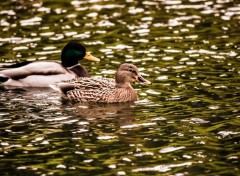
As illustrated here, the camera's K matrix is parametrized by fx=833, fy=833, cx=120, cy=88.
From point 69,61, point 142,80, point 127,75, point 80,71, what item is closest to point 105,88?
point 127,75

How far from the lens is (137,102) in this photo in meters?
17.2

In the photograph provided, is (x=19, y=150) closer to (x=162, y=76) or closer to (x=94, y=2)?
(x=162, y=76)

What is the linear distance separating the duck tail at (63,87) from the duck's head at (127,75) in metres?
1.03

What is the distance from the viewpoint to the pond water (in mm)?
12930

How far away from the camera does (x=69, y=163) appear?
12.8 meters

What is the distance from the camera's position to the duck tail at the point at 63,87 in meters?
17.7

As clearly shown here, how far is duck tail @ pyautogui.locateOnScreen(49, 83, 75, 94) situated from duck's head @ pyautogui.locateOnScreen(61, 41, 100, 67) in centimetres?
225

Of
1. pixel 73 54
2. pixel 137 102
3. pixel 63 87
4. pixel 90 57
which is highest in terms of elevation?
pixel 73 54

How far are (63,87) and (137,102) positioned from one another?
66.6 inches

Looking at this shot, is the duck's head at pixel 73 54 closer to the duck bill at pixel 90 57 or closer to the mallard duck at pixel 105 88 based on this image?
the duck bill at pixel 90 57

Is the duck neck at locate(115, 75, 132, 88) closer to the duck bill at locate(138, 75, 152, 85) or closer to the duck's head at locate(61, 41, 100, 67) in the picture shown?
the duck bill at locate(138, 75, 152, 85)

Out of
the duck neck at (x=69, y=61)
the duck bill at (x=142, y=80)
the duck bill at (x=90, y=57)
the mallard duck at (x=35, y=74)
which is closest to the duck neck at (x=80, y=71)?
the mallard duck at (x=35, y=74)

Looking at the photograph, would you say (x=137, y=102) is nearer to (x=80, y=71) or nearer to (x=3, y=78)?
(x=80, y=71)

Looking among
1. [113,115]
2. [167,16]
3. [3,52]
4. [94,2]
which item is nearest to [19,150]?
[113,115]
